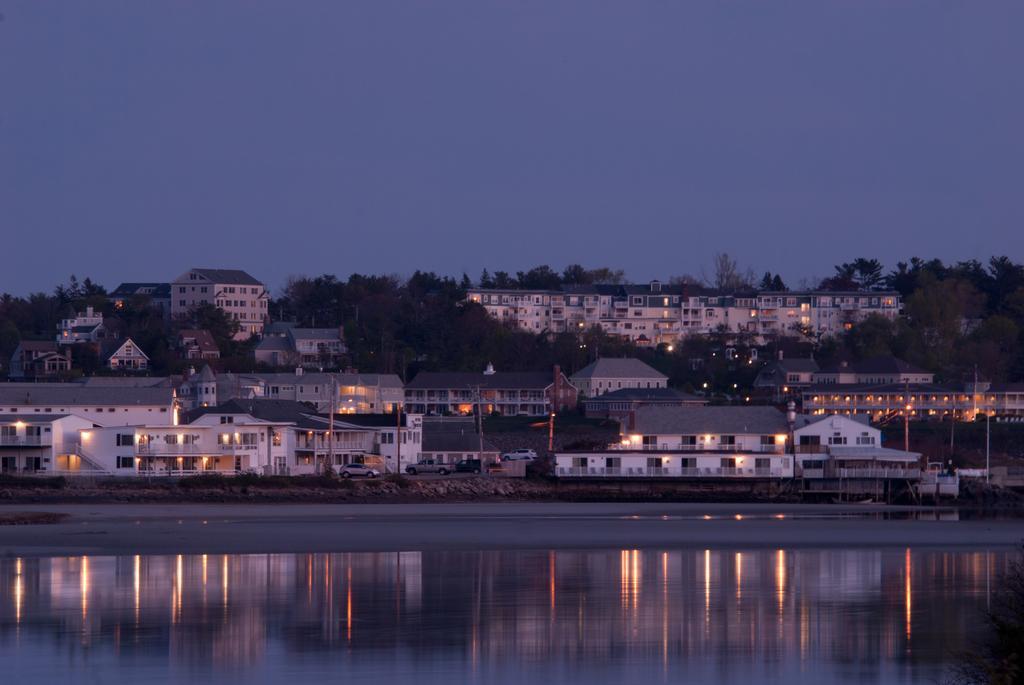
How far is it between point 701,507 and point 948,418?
56.7 meters

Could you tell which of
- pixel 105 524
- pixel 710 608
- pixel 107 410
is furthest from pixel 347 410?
pixel 710 608

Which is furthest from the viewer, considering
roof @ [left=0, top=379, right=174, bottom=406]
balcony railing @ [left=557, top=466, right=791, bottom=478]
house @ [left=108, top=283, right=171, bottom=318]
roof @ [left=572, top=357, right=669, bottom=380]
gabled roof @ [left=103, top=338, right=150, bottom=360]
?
house @ [left=108, top=283, right=171, bottom=318]

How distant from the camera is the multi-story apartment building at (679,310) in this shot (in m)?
160

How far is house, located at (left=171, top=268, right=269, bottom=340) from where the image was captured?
155625 millimetres

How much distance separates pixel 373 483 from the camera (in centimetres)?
6525

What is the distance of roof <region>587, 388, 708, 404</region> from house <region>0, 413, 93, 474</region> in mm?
54799

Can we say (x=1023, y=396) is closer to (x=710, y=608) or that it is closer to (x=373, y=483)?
(x=373, y=483)

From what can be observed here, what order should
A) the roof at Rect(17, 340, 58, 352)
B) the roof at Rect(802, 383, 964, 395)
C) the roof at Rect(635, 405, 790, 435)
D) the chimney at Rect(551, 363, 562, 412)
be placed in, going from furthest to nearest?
1. the roof at Rect(17, 340, 58, 352)
2. the chimney at Rect(551, 363, 562, 412)
3. the roof at Rect(802, 383, 964, 395)
4. the roof at Rect(635, 405, 790, 435)

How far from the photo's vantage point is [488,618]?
1113 inches

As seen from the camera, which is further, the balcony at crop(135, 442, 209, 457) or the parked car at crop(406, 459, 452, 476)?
the parked car at crop(406, 459, 452, 476)

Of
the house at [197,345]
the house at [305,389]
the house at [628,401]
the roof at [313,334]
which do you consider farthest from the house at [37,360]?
the house at [628,401]

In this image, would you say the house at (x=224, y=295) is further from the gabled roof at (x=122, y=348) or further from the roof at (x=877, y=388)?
the roof at (x=877, y=388)

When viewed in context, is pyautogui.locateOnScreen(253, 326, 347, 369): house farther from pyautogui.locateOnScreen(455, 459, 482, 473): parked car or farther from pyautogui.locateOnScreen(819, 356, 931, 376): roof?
pyautogui.locateOnScreen(455, 459, 482, 473): parked car

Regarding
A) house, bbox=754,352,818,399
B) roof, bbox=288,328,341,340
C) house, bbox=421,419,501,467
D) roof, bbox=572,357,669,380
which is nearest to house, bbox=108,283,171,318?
roof, bbox=288,328,341,340
